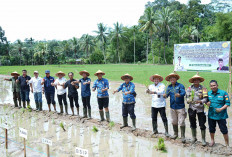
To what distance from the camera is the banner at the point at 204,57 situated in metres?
7.09

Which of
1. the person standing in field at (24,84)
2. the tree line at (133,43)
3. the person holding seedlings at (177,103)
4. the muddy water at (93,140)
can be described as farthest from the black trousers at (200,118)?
the tree line at (133,43)

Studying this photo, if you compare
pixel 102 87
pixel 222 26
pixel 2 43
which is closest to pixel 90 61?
pixel 2 43

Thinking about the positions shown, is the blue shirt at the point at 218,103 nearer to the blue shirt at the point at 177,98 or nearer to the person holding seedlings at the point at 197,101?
the person holding seedlings at the point at 197,101

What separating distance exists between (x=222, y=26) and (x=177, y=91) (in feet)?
104

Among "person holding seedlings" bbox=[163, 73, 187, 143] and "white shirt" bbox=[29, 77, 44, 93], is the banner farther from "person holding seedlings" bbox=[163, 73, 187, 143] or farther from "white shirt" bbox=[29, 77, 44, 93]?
"white shirt" bbox=[29, 77, 44, 93]

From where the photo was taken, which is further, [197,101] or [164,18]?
[164,18]

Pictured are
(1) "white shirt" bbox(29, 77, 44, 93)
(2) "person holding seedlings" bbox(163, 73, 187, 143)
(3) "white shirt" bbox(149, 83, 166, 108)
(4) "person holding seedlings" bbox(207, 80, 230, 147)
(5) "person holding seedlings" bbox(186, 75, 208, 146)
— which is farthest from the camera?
(1) "white shirt" bbox(29, 77, 44, 93)

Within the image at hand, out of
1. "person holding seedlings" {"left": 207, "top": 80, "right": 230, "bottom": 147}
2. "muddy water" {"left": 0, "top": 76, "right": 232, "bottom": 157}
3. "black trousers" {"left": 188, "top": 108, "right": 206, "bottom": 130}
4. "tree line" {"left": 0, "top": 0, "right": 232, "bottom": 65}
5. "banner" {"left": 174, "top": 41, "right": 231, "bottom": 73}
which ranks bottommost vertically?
"muddy water" {"left": 0, "top": 76, "right": 232, "bottom": 157}

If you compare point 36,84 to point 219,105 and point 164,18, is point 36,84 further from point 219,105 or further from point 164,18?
point 164,18

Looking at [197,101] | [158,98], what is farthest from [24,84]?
[197,101]

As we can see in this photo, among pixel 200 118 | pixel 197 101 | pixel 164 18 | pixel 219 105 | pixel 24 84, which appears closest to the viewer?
pixel 219 105

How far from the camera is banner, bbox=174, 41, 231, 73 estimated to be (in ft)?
23.3

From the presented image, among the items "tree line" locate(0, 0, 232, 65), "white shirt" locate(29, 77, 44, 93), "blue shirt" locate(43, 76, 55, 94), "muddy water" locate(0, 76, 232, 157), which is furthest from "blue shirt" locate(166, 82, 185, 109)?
"tree line" locate(0, 0, 232, 65)

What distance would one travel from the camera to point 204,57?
24.2 feet
